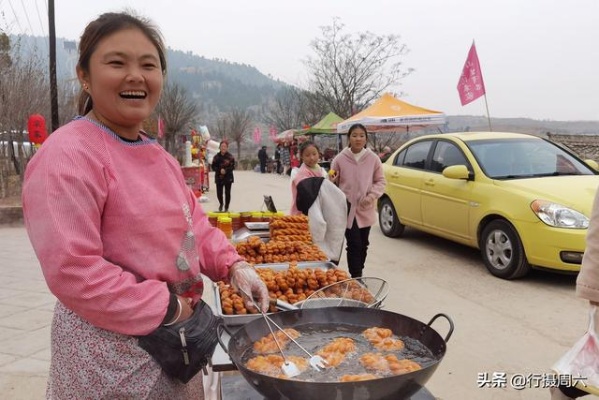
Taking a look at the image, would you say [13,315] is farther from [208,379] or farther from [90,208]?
[90,208]

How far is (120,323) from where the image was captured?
129 centimetres

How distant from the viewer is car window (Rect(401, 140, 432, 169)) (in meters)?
7.77

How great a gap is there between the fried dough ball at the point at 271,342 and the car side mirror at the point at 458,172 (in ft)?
16.3

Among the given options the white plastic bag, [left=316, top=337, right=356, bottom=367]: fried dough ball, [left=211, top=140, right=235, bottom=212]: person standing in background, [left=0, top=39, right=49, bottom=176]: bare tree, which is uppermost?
[left=0, top=39, right=49, bottom=176]: bare tree

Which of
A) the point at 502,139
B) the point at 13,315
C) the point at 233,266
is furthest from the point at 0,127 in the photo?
the point at 233,266

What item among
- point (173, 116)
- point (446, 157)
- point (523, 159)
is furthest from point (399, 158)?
point (173, 116)

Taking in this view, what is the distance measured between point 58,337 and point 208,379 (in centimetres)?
140

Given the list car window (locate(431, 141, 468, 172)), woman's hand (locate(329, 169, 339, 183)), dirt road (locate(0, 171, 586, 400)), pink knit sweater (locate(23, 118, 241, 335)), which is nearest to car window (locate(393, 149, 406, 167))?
car window (locate(431, 141, 468, 172))

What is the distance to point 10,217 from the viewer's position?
10141 millimetres

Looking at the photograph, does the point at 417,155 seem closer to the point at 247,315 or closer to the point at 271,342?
the point at 247,315

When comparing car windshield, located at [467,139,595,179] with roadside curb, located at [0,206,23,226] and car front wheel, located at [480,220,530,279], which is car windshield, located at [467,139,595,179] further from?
roadside curb, located at [0,206,23,226]

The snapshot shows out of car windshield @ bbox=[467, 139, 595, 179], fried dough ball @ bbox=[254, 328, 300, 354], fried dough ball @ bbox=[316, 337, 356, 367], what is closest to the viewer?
fried dough ball @ bbox=[316, 337, 356, 367]

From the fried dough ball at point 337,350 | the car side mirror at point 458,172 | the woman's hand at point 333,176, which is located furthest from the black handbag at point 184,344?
the car side mirror at point 458,172

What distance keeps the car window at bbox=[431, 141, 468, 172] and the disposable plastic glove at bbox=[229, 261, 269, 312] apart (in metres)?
5.60
